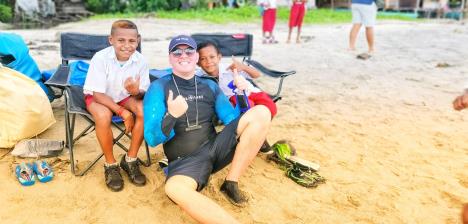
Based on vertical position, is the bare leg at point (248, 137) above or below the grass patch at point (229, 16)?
below

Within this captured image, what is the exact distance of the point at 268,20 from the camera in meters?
10.3

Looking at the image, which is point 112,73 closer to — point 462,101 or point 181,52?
point 181,52

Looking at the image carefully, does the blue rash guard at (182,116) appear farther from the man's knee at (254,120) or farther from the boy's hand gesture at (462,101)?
the boy's hand gesture at (462,101)

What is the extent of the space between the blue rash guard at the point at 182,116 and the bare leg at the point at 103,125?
387 mm

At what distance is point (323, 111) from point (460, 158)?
159 cm

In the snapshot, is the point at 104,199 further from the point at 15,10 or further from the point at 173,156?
the point at 15,10

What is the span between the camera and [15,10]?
16.7m

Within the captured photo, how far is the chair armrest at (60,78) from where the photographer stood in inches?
135

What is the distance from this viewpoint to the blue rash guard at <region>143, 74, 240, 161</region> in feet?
8.87

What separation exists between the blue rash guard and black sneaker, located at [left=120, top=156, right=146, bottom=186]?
37cm

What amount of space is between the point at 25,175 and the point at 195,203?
147 centimetres

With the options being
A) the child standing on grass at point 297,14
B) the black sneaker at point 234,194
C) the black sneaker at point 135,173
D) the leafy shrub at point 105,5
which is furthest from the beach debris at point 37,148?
the leafy shrub at point 105,5

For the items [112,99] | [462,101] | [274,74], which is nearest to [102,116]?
[112,99]

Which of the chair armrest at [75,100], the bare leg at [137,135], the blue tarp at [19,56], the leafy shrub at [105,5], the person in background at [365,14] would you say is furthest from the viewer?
the leafy shrub at [105,5]
